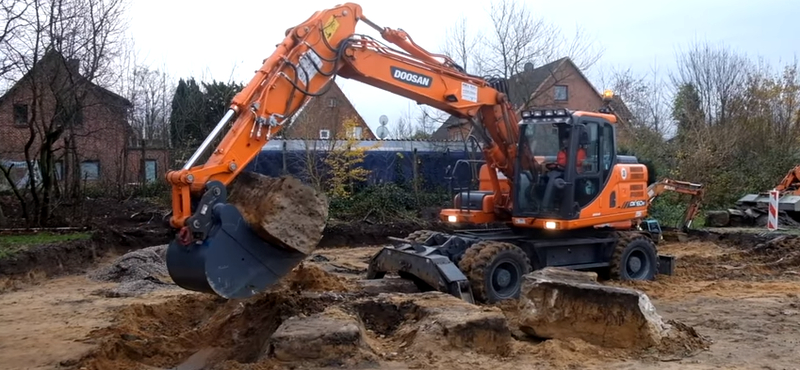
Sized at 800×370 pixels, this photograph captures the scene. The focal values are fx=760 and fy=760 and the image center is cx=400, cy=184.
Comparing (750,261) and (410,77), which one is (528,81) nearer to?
(750,261)

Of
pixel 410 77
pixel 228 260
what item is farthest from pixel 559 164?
pixel 228 260

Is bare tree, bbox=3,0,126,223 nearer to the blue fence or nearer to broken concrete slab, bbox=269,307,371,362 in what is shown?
the blue fence

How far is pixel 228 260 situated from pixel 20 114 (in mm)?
18222

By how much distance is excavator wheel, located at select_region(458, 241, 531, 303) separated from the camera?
9.09m

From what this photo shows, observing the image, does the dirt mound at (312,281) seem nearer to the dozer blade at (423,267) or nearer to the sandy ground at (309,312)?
the sandy ground at (309,312)

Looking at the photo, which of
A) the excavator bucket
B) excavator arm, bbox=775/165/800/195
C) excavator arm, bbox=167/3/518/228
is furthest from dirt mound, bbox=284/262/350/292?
excavator arm, bbox=775/165/800/195

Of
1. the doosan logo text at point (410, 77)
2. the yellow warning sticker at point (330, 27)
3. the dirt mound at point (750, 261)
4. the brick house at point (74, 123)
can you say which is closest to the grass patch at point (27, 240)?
the brick house at point (74, 123)

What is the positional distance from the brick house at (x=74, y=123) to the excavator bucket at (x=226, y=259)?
11898 millimetres

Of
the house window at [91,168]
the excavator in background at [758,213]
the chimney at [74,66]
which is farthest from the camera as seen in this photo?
the house window at [91,168]

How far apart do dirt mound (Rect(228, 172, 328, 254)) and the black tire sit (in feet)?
18.3

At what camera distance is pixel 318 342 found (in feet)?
20.1

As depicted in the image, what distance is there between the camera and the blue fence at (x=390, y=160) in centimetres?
2155

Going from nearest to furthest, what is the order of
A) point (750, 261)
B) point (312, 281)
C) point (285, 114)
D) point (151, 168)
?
1. point (285, 114)
2. point (312, 281)
3. point (750, 261)
4. point (151, 168)

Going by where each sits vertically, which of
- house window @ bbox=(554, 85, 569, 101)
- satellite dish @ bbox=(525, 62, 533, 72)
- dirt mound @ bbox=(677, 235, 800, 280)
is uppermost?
house window @ bbox=(554, 85, 569, 101)
